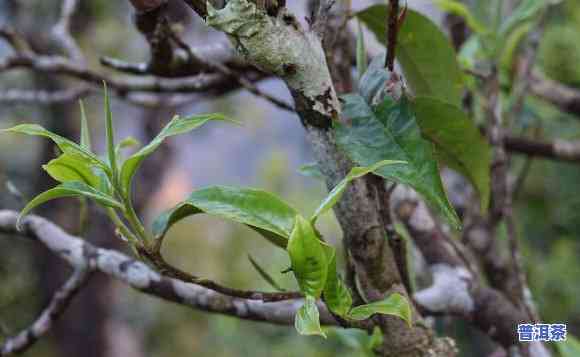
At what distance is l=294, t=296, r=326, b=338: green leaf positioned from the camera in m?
0.29

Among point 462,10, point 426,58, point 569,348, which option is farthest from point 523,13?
point 569,348

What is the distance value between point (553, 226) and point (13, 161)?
199cm

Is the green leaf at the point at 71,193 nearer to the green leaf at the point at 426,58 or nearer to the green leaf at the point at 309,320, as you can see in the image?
the green leaf at the point at 309,320

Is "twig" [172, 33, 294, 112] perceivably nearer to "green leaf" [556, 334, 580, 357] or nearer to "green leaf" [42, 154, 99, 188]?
"green leaf" [42, 154, 99, 188]

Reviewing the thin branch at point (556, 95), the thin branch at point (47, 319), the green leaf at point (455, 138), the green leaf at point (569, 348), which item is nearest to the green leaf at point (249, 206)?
the green leaf at point (455, 138)

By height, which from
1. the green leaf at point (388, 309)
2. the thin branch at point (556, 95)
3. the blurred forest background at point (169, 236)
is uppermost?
the green leaf at point (388, 309)

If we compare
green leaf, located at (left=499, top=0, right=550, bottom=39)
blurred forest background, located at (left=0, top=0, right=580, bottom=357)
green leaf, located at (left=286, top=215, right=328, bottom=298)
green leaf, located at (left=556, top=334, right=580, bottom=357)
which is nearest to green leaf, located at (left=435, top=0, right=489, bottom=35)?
green leaf, located at (left=499, top=0, right=550, bottom=39)

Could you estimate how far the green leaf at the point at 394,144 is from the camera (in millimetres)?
305

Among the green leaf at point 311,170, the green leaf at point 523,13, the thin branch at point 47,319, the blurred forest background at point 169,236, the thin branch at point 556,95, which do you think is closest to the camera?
the green leaf at point 311,170

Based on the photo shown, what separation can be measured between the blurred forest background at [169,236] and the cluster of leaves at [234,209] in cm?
101

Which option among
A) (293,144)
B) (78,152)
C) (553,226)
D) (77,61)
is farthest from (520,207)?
(293,144)

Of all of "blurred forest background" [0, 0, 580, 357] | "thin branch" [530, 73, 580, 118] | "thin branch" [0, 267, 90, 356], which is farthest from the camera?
"blurred forest background" [0, 0, 580, 357]

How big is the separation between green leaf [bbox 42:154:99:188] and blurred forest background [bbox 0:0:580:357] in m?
1.07

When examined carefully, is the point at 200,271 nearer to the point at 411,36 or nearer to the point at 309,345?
the point at 309,345
